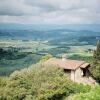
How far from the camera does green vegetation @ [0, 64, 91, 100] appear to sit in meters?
40.2

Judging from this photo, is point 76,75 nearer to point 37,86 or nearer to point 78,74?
point 78,74

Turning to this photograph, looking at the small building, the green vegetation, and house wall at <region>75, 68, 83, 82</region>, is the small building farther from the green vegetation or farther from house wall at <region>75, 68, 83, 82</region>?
the green vegetation

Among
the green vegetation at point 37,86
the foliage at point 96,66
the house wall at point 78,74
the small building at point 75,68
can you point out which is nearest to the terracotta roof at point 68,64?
the small building at point 75,68

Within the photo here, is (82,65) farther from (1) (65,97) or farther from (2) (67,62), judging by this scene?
(1) (65,97)

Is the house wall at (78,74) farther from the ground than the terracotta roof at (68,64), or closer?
closer

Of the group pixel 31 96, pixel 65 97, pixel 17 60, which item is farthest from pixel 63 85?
pixel 17 60

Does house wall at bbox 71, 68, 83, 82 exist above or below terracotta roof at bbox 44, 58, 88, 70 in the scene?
below

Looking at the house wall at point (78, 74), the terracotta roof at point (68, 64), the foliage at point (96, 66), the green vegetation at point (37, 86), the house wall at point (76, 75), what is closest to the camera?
the green vegetation at point (37, 86)

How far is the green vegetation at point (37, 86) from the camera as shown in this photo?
40.2m

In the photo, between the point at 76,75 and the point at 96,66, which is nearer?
the point at 96,66

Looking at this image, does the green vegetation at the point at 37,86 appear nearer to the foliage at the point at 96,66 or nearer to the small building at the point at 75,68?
the foliage at the point at 96,66

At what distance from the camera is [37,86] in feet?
135

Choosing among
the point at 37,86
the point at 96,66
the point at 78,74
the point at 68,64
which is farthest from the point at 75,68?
the point at 37,86

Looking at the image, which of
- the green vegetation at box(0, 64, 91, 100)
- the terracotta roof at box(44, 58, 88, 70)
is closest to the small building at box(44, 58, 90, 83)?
the terracotta roof at box(44, 58, 88, 70)
